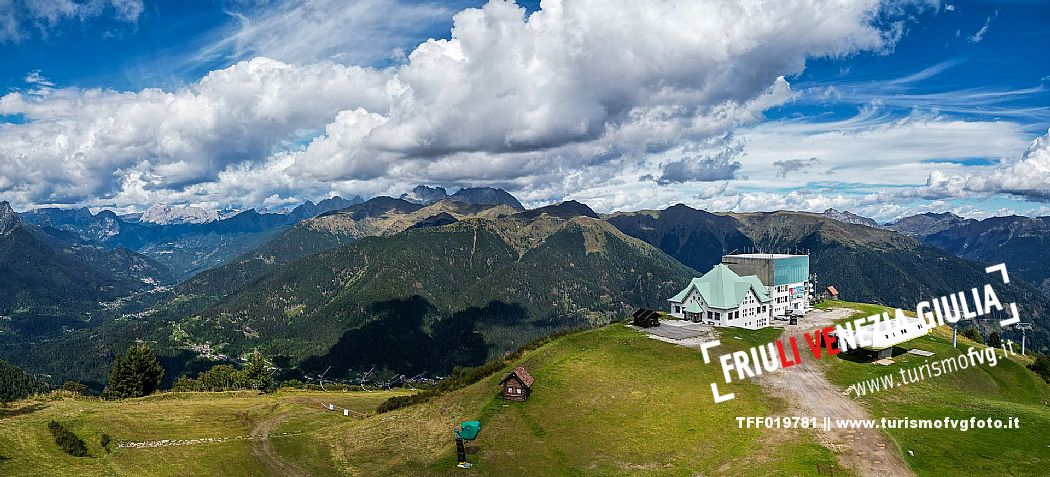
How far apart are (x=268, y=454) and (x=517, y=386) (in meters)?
29.1

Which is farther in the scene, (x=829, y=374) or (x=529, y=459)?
(x=829, y=374)

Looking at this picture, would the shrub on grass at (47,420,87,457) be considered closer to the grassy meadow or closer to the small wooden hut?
the grassy meadow

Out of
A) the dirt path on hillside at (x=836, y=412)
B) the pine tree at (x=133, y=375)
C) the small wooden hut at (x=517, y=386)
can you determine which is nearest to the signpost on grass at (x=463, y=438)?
the small wooden hut at (x=517, y=386)

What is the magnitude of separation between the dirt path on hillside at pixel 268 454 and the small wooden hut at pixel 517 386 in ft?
83.3

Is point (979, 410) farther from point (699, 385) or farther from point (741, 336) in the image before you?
point (741, 336)

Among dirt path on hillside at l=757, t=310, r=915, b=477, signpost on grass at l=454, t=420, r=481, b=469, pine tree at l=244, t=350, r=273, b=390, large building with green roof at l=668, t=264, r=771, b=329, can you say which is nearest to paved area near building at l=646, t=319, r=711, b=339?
large building with green roof at l=668, t=264, r=771, b=329

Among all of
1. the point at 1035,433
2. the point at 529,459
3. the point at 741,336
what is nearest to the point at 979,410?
the point at 1035,433

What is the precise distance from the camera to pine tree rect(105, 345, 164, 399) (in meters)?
113

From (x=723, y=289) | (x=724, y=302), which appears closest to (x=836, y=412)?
(x=724, y=302)

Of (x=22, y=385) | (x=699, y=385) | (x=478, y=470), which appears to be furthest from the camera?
(x=22, y=385)

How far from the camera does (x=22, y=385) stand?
193m

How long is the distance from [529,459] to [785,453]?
24283mm

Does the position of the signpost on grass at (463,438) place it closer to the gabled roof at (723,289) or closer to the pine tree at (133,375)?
the gabled roof at (723,289)

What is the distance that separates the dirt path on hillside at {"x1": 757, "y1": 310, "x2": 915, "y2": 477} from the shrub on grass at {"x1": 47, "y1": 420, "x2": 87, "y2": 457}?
6963 cm
